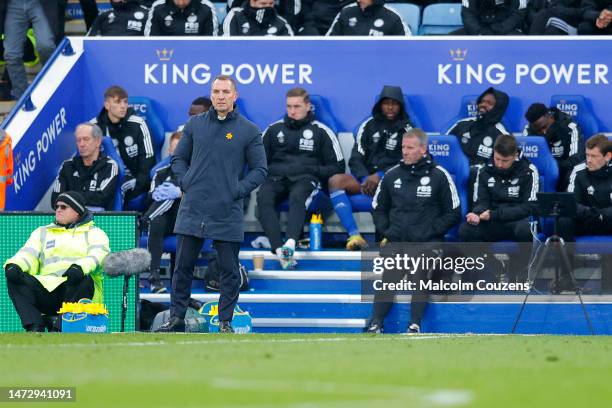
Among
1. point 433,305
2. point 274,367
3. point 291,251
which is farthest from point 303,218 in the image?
point 274,367

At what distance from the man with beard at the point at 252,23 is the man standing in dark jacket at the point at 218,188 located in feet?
15.1

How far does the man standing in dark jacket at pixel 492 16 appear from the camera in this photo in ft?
49.2

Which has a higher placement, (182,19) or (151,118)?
(182,19)

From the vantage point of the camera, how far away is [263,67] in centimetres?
1496

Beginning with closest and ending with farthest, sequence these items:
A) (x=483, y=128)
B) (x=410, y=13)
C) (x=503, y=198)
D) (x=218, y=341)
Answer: (x=218, y=341) → (x=503, y=198) → (x=483, y=128) → (x=410, y=13)

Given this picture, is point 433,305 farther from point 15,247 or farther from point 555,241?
point 15,247

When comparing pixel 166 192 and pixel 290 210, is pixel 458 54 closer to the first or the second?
pixel 290 210

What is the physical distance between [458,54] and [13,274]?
582cm

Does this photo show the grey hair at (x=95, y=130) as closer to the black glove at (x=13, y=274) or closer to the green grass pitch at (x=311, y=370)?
the black glove at (x=13, y=274)

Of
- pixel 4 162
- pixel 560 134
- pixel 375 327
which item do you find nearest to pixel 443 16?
pixel 560 134

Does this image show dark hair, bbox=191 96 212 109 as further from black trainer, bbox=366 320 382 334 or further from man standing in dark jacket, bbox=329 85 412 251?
black trainer, bbox=366 320 382 334

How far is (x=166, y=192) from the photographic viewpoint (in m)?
13.4

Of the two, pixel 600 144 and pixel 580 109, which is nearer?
pixel 600 144

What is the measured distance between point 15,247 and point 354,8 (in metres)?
4.95
